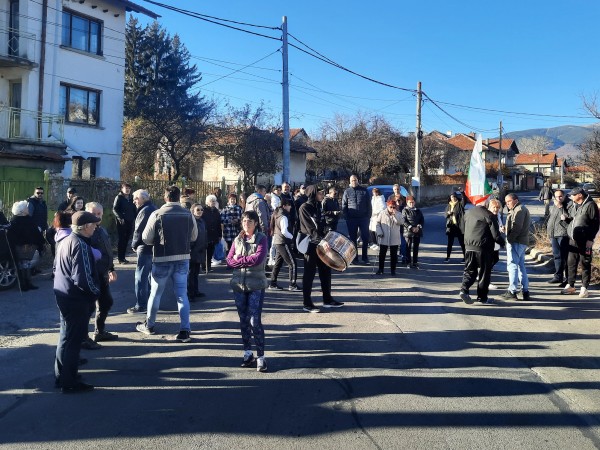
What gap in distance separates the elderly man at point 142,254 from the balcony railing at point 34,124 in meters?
14.8

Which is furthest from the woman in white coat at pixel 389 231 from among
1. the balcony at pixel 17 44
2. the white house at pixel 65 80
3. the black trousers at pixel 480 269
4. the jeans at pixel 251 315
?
the balcony at pixel 17 44

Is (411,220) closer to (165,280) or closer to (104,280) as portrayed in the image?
(165,280)

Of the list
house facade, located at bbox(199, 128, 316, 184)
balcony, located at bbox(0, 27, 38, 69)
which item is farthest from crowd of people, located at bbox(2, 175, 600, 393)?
house facade, located at bbox(199, 128, 316, 184)

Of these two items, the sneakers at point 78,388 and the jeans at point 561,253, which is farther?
the jeans at point 561,253

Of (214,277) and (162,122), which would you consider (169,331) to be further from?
(162,122)

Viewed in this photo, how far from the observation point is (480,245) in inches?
339

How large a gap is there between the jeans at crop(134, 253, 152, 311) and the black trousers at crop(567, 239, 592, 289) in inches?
289

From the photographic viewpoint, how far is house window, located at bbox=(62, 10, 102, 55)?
22.5m

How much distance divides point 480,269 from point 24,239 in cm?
791

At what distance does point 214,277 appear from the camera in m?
11.2

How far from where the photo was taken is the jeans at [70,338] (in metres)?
4.97

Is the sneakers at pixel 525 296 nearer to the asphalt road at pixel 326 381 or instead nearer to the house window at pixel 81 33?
the asphalt road at pixel 326 381

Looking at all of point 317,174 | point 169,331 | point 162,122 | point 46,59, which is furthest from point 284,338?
point 317,174

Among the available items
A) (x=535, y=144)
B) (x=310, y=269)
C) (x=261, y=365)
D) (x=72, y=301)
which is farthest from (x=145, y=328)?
(x=535, y=144)
